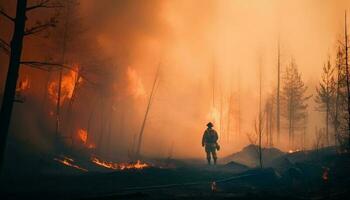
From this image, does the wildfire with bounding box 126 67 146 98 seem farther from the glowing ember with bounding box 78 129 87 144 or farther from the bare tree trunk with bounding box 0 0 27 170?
the bare tree trunk with bounding box 0 0 27 170

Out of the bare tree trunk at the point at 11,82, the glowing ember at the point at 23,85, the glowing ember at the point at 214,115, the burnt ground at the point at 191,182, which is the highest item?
the glowing ember at the point at 214,115

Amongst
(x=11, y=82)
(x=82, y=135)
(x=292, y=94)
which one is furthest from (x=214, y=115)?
(x=11, y=82)

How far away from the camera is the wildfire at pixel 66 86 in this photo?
35.7m

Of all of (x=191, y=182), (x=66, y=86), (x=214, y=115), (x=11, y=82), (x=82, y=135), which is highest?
(x=214, y=115)

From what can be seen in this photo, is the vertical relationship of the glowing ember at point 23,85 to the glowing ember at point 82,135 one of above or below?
above

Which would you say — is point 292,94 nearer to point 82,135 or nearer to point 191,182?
point 82,135

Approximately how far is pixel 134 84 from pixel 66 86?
11.5 meters

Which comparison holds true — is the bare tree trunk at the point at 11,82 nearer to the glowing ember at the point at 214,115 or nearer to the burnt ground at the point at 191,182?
→ the burnt ground at the point at 191,182

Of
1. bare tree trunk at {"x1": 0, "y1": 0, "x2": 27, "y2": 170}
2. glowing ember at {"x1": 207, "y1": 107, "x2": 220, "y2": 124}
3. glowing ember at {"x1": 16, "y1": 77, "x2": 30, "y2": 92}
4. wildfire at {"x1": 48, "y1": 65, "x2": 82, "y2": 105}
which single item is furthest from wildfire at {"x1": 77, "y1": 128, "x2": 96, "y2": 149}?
glowing ember at {"x1": 207, "y1": 107, "x2": 220, "y2": 124}

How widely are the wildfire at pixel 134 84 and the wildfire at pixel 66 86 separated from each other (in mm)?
8528

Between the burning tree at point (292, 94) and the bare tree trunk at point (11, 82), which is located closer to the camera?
the bare tree trunk at point (11, 82)

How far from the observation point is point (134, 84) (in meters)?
47.1

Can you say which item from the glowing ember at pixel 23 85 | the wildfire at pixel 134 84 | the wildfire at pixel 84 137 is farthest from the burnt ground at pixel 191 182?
the wildfire at pixel 134 84

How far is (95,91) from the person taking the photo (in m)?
42.4
